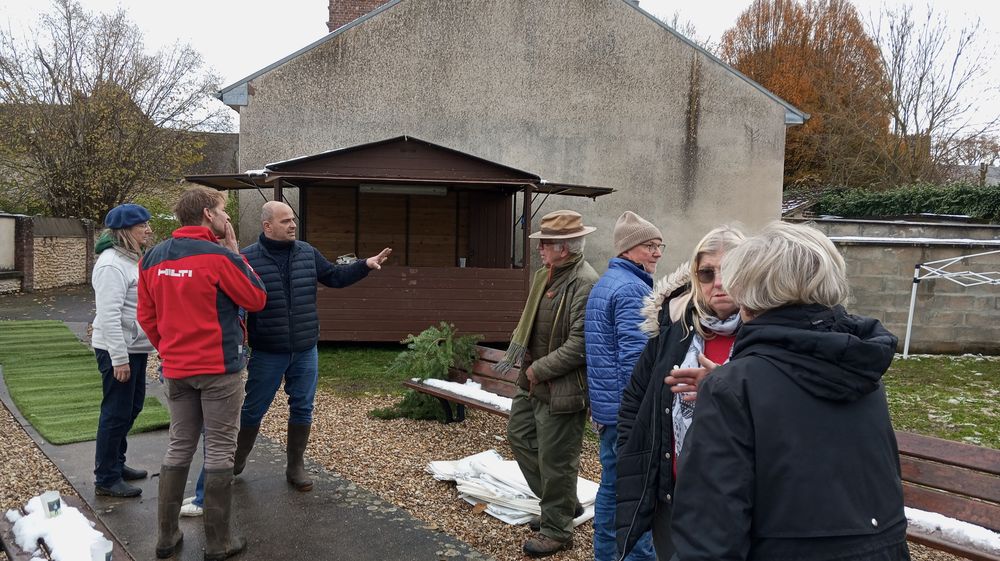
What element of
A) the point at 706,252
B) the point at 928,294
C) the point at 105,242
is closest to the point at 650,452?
the point at 706,252

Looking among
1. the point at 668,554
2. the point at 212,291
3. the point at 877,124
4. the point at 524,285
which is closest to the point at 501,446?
the point at 212,291

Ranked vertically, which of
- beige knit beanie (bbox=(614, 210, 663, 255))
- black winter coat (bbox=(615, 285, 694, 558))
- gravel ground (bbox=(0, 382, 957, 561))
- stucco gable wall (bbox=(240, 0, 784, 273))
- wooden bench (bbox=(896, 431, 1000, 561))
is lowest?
gravel ground (bbox=(0, 382, 957, 561))

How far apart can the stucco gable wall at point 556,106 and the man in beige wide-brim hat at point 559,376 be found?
10842 millimetres

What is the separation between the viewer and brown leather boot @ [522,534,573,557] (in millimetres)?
3785

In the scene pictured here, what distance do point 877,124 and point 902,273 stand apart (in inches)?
607

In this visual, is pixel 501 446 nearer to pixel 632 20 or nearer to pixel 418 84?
pixel 418 84

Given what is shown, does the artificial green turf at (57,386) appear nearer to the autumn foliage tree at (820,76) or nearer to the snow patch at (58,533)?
the snow patch at (58,533)

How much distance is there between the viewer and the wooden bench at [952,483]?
123 inches

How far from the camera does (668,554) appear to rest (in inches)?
95.0

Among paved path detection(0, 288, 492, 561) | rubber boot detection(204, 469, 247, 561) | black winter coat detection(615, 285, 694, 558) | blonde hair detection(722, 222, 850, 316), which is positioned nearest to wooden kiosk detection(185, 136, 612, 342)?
paved path detection(0, 288, 492, 561)

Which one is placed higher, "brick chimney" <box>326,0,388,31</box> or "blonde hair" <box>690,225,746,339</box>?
"brick chimney" <box>326,0,388,31</box>

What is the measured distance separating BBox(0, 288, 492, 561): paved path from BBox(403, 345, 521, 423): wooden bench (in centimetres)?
99

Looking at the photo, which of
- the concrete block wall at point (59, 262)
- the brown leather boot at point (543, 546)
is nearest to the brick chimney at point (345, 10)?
the concrete block wall at point (59, 262)

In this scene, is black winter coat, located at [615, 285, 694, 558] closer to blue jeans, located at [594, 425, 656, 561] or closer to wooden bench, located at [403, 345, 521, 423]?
blue jeans, located at [594, 425, 656, 561]
